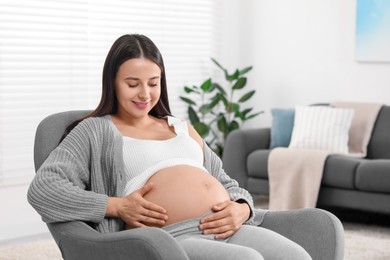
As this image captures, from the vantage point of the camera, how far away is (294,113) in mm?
5707

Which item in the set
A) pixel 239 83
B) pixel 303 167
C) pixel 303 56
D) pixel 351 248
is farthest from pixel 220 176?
pixel 303 56

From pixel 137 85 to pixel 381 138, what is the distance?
118 inches

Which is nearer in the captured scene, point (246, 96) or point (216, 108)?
point (246, 96)

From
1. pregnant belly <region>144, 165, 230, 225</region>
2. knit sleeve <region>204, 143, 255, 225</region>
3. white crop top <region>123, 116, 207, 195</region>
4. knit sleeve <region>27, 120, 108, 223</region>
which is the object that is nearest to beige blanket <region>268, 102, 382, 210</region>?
knit sleeve <region>204, 143, 255, 225</region>

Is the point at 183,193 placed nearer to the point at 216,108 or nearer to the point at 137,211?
the point at 137,211

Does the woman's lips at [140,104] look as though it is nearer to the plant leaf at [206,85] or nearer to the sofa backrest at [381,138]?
the sofa backrest at [381,138]

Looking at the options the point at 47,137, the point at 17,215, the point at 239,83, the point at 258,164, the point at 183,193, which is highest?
the point at 47,137

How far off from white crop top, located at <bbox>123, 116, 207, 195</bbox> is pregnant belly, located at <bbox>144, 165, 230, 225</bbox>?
36mm

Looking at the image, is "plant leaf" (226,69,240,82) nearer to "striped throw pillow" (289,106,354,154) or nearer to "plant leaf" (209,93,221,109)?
"plant leaf" (209,93,221,109)

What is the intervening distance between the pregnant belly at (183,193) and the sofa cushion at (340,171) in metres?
2.44

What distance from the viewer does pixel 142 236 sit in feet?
7.24

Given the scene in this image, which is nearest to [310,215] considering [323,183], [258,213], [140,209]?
[258,213]

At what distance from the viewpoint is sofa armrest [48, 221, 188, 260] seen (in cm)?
217

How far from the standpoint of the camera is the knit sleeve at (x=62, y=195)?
2.51 m
